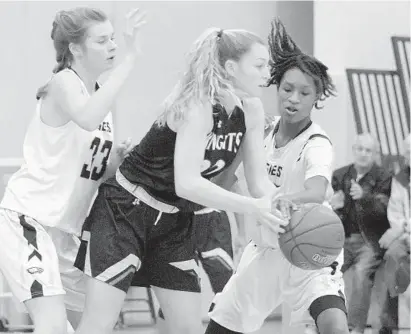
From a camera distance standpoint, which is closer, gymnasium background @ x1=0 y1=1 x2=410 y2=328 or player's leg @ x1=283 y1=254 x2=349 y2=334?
player's leg @ x1=283 y1=254 x2=349 y2=334

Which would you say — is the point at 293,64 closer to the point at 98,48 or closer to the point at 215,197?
the point at 98,48

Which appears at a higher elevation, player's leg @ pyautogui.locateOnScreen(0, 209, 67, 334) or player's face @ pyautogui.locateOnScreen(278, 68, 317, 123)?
player's face @ pyautogui.locateOnScreen(278, 68, 317, 123)

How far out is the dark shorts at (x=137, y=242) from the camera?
12.5 ft

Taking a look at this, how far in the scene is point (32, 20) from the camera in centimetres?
859

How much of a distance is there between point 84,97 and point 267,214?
828 mm

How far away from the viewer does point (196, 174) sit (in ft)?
11.8

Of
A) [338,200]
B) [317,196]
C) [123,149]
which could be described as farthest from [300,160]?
[338,200]

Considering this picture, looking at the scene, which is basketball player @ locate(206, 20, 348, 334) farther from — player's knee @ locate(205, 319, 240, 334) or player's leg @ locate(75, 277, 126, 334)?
player's leg @ locate(75, 277, 126, 334)

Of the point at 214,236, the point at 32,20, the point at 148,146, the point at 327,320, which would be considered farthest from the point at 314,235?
the point at 32,20

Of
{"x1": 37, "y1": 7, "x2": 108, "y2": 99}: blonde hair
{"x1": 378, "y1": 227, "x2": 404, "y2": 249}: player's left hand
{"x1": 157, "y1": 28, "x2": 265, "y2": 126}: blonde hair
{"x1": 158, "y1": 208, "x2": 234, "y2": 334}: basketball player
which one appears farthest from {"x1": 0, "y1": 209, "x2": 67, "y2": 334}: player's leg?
{"x1": 378, "y1": 227, "x2": 404, "y2": 249}: player's left hand

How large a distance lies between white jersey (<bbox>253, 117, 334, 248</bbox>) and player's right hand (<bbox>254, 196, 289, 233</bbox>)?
658 millimetres

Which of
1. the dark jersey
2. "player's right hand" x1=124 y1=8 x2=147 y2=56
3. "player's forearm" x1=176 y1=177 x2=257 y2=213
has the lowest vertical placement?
"player's forearm" x1=176 y1=177 x2=257 y2=213

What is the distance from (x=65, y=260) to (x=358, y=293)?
11.9 ft

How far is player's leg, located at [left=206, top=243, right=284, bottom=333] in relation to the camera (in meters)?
4.20
